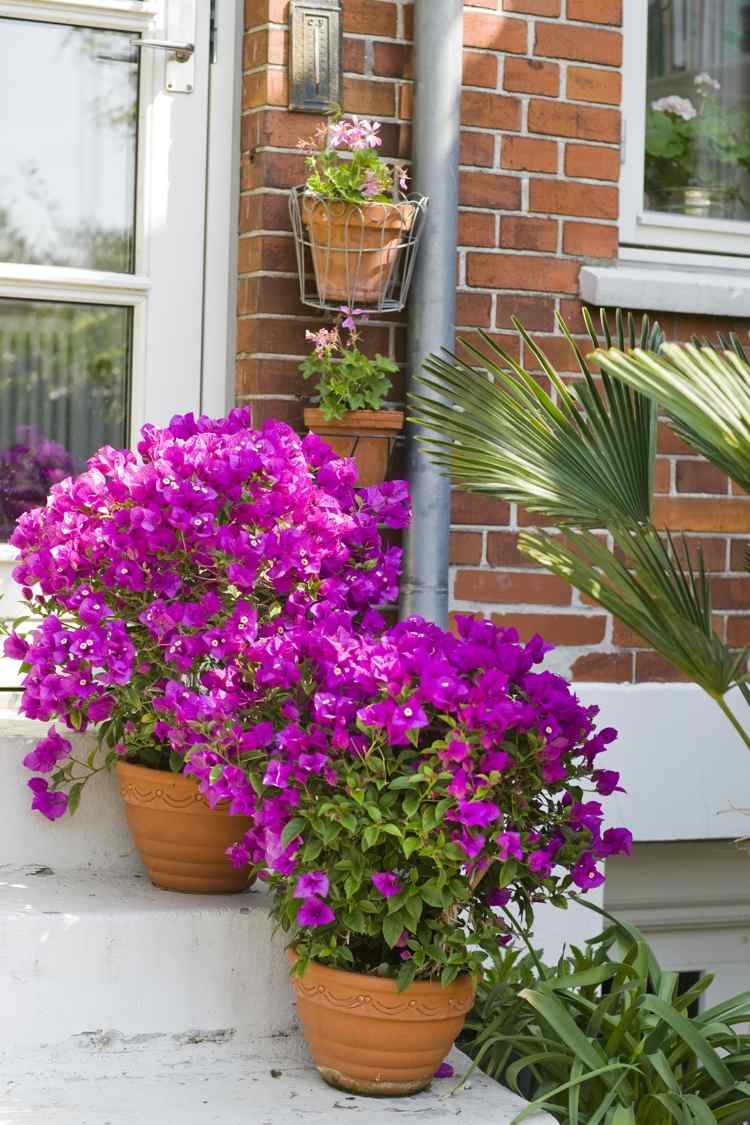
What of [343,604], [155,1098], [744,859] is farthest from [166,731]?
[744,859]

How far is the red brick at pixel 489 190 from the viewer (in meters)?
3.08

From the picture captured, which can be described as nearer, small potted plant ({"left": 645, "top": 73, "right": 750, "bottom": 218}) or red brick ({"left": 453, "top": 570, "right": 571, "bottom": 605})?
red brick ({"left": 453, "top": 570, "right": 571, "bottom": 605})

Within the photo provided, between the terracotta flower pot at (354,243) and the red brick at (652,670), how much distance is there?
986 mm

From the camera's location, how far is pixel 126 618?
96.3 inches

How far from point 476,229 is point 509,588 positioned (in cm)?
75

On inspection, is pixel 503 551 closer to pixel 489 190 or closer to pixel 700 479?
pixel 700 479

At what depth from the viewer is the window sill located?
3.15 meters

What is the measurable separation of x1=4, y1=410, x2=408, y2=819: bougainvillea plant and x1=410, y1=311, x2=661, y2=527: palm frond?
0.94 ft

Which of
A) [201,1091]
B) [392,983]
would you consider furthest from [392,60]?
[201,1091]

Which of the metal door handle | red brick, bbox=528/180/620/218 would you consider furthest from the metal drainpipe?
the metal door handle

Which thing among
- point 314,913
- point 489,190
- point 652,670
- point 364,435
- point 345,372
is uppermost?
point 489,190

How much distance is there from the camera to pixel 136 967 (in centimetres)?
235

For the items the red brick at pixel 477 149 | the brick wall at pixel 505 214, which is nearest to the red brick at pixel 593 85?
the brick wall at pixel 505 214

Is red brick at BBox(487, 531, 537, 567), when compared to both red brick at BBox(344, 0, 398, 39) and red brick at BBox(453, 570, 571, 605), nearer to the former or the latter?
red brick at BBox(453, 570, 571, 605)
